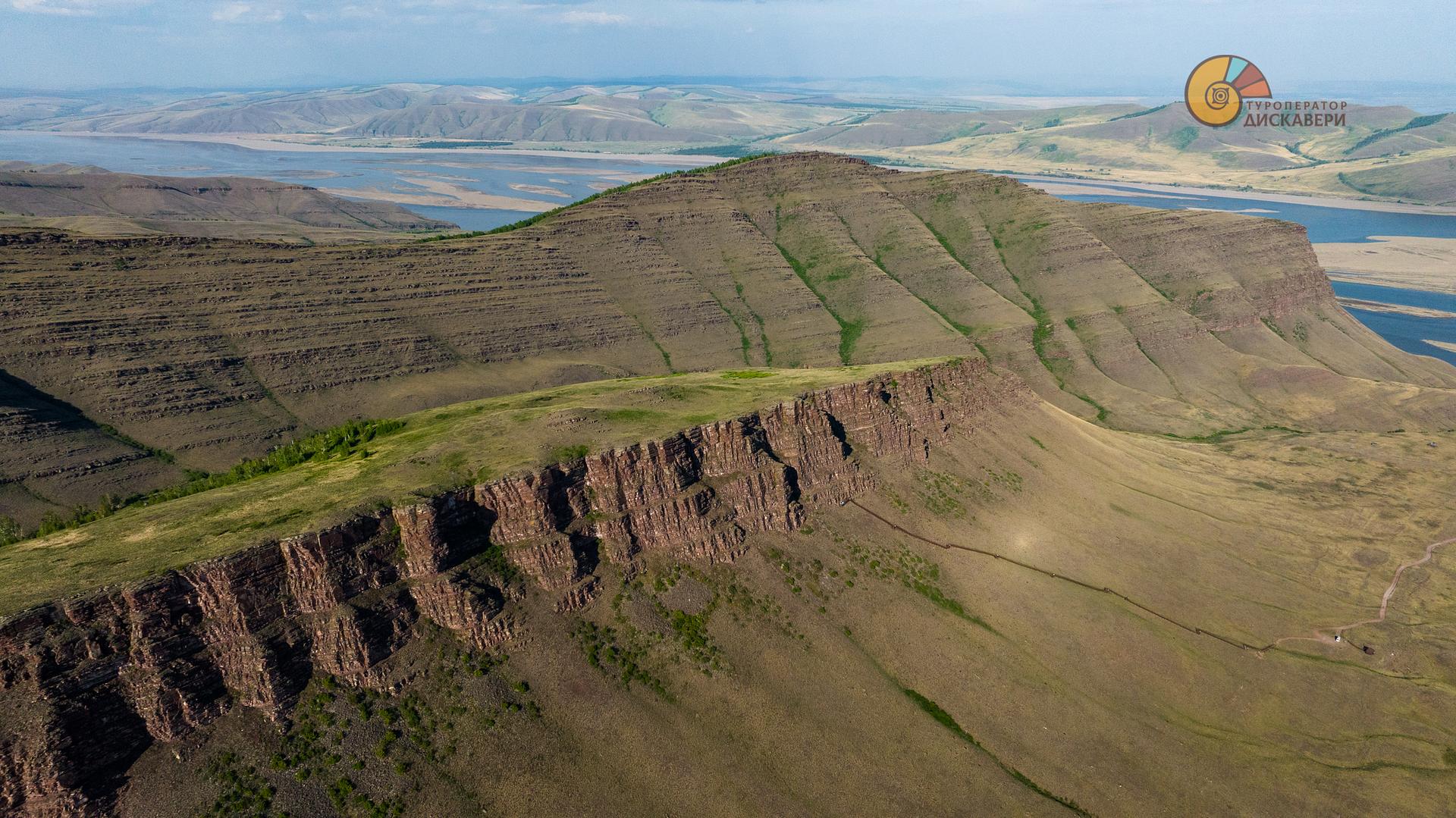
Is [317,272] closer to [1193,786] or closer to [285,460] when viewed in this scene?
[285,460]

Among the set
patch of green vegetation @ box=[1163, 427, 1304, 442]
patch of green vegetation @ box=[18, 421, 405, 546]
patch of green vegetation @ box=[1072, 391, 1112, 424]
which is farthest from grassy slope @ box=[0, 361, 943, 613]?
patch of green vegetation @ box=[1163, 427, 1304, 442]

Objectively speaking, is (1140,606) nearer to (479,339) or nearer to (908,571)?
(908,571)

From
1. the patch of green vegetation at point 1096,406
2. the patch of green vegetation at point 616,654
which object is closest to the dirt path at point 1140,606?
the patch of green vegetation at point 616,654

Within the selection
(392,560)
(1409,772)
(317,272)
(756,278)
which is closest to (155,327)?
(317,272)

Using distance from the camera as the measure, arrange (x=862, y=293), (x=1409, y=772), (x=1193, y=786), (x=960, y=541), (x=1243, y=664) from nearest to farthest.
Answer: (x=1193, y=786) < (x=1409, y=772) < (x=1243, y=664) < (x=960, y=541) < (x=862, y=293)

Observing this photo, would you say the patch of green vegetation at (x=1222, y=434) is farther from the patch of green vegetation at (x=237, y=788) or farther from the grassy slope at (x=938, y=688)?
the patch of green vegetation at (x=237, y=788)

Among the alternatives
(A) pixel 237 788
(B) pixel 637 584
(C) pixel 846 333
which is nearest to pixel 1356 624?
(B) pixel 637 584
